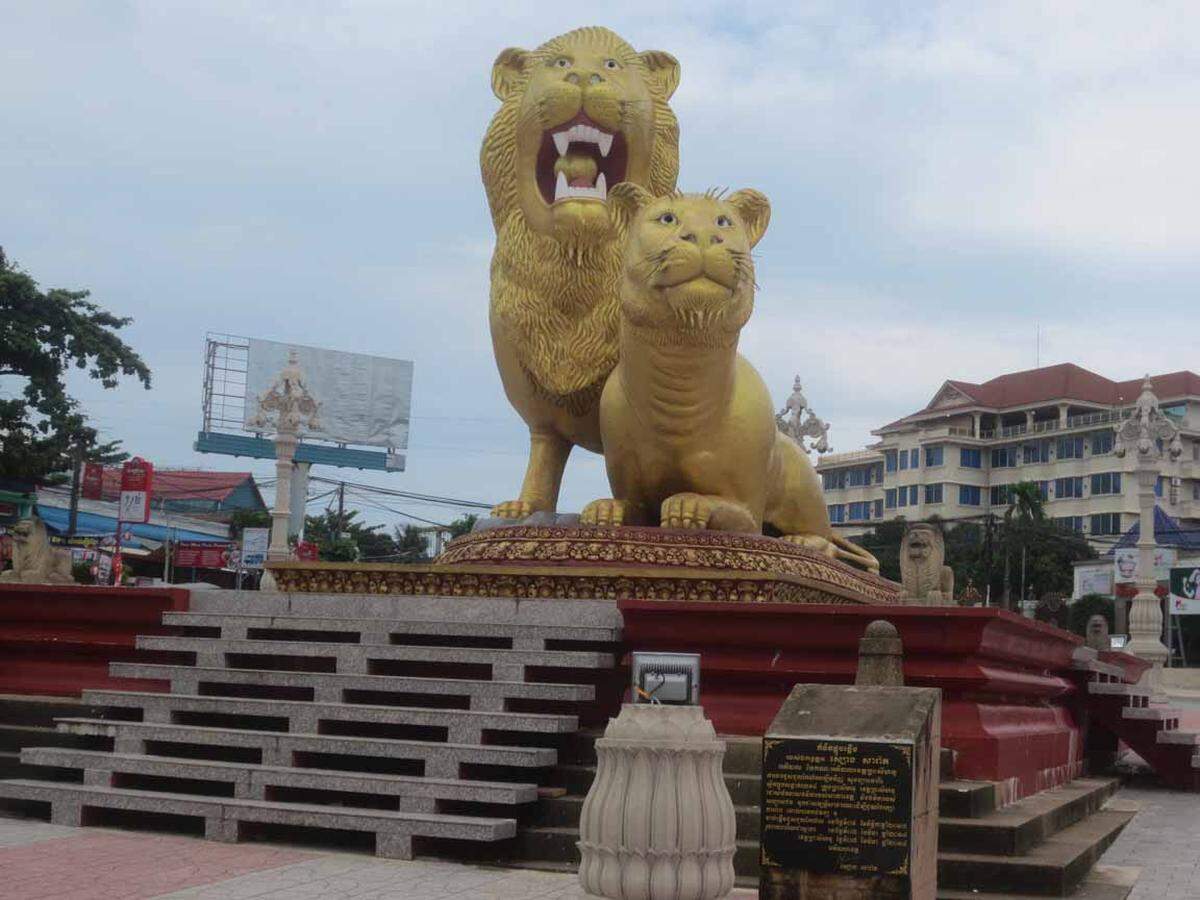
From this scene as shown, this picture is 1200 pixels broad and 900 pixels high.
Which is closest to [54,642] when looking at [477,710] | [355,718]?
[355,718]

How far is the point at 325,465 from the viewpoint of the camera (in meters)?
48.3

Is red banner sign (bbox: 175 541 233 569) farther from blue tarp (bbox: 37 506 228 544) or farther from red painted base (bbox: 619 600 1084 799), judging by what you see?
red painted base (bbox: 619 600 1084 799)

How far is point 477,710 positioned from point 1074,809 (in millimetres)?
3385

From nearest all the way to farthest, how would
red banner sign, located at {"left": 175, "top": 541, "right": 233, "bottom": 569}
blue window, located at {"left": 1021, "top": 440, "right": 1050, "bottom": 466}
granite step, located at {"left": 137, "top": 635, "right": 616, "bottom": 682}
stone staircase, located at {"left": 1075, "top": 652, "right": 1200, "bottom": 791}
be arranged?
granite step, located at {"left": 137, "top": 635, "right": 616, "bottom": 682} < stone staircase, located at {"left": 1075, "top": 652, "right": 1200, "bottom": 791} < red banner sign, located at {"left": 175, "top": 541, "right": 233, "bottom": 569} < blue window, located at {"left": 1021, "top": 440, "right": 1050, "bottom": 466}

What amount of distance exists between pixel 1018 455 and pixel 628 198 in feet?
204

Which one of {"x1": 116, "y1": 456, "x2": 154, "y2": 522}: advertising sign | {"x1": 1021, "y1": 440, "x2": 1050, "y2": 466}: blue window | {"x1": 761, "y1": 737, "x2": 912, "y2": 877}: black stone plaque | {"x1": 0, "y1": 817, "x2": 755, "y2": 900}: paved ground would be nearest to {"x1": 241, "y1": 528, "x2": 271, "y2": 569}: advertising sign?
{"x1": 116, "y1": 456, "x2": 154, "y2": 522}: advertising sign

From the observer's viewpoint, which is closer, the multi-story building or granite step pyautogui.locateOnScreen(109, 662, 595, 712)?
granite step pyautogui.locateOnScreen(109, 662, 595, 712)

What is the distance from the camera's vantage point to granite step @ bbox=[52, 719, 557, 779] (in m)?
6.49

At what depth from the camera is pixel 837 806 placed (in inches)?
180

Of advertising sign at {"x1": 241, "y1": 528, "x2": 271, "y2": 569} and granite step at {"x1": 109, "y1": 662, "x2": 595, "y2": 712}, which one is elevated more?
advertising sign at {"x1": 241, "y1": 528, "x2": 271, "y2": 569}

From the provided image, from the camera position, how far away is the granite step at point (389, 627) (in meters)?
7.27

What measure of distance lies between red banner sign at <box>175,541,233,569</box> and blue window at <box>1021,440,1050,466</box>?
42738 mm

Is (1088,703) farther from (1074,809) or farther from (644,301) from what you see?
(644,301)

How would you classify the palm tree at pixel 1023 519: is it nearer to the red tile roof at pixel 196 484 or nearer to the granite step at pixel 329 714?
the red tile roof at pixel 196 484
